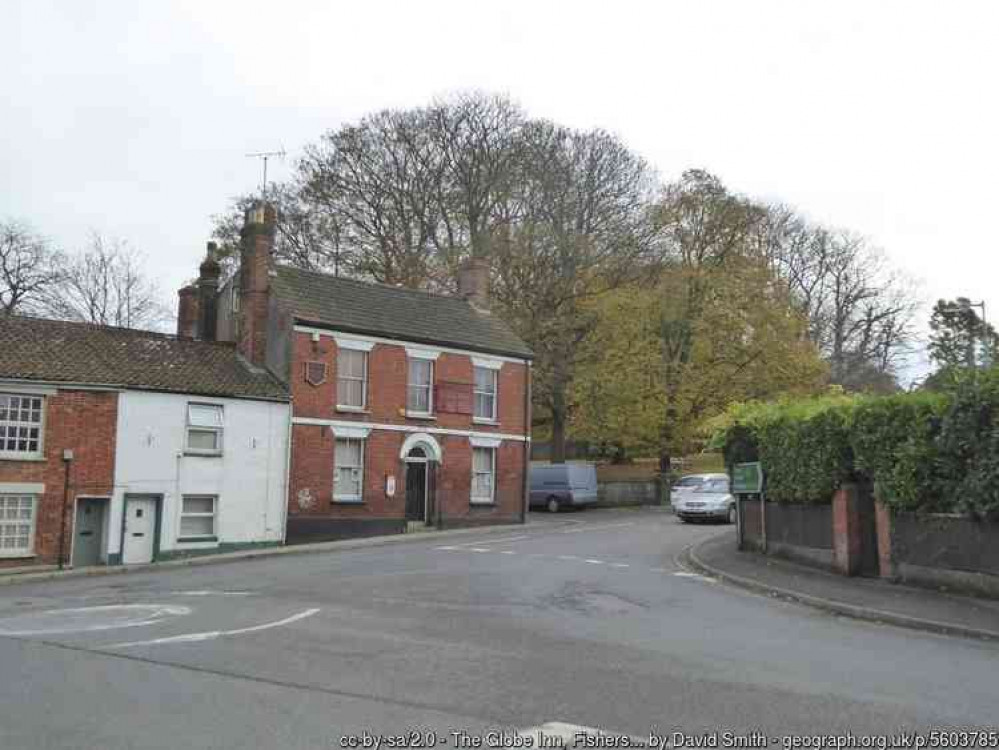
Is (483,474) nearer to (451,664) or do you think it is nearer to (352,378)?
(352,378)

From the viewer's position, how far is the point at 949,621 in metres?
12.5

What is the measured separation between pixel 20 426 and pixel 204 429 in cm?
482

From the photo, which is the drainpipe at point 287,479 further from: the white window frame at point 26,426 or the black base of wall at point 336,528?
the white window frame at point 26,426

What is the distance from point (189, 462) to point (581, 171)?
23103mm

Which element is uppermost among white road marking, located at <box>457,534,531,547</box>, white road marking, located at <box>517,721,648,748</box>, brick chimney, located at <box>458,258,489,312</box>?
brick chimney, located at <box>458,258,489,312</box>

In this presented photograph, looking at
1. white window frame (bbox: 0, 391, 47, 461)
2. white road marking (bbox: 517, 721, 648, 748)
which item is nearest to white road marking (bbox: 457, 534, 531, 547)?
white window frame (bbox: 0, 391, 47, 461)

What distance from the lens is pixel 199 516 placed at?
27.8m

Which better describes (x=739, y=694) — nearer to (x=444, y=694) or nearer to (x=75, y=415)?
(x=444, y=694)

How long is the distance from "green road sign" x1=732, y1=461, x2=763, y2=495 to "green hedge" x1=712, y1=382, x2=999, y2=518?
0.20m

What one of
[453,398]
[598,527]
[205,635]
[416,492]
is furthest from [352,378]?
[205,635]

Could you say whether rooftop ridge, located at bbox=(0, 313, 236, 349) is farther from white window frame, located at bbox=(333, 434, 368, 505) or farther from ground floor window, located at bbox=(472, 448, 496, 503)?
ground floor window, located at bbox=(472, 448, 496, 503)

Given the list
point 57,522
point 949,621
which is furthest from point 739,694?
point 57,522

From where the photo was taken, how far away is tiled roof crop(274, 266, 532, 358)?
31391mm

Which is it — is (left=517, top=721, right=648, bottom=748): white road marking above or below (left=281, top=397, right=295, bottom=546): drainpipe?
below
